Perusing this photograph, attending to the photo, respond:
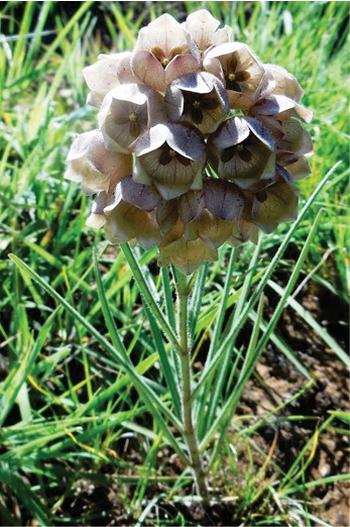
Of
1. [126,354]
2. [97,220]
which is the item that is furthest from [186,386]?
[97,220]

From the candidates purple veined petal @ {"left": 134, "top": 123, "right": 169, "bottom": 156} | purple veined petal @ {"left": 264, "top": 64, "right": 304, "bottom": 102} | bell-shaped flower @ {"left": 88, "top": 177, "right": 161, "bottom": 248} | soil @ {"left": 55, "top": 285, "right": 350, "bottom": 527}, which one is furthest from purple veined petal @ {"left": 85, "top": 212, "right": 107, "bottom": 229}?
soil @ {"left": 55, "top": 285, "right": 350, "bottom": 527}

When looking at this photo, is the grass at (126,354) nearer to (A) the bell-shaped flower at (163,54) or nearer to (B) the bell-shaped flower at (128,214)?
(B) the bell-shaped flower at (128,214)

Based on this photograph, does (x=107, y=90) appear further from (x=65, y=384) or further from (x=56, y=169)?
(x=56, y=169)

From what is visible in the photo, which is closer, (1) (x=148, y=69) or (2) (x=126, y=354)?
(1) (x=148, y=69)

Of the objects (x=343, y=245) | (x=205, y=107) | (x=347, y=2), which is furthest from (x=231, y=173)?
(x=347, y=2)

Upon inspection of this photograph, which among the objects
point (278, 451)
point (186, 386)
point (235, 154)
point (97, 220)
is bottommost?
point (278, 451)

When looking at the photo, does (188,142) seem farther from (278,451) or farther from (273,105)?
(278,451)

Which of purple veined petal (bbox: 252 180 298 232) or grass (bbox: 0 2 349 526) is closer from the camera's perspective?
purple veined petal (bbox: 252 180 298 232)

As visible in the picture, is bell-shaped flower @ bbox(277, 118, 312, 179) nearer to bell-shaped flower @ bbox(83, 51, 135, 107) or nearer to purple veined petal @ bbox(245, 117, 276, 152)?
purple veined petal @ bbox(245, 117, 276, 152)
